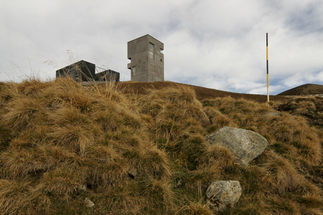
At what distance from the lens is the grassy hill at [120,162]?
96.3 inches

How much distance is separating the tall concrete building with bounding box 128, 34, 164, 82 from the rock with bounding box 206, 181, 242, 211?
A: 746 inches

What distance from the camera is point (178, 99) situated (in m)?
5.64

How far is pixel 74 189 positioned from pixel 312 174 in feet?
15.5

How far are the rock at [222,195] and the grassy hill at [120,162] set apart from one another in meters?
0.12

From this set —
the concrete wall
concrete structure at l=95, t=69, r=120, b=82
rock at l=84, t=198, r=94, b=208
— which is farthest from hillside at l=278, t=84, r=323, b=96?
rock at l=84, t=198, r=94, b=208

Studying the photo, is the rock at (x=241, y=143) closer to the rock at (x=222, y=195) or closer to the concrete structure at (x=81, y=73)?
the rock at (x=222, y=195)

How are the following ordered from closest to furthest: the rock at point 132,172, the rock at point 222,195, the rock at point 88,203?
the rock at point 88,203 < the rock at point 222,195 < the rock at point 132,172

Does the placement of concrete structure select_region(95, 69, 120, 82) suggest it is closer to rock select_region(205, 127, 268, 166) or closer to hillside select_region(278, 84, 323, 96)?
rock select_region(205, 127, 268, 166)

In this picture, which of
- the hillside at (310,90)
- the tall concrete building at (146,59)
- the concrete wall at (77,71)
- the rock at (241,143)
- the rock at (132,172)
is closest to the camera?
the rock at (132,172)

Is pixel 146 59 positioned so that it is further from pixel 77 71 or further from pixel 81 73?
pixel 77 71

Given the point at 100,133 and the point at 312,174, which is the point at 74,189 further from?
the point at 312,174

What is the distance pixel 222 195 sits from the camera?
2727 mm

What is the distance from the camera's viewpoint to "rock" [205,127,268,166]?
374 cm

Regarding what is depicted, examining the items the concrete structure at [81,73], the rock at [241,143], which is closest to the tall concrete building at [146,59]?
the concrete structure at [81,73]
